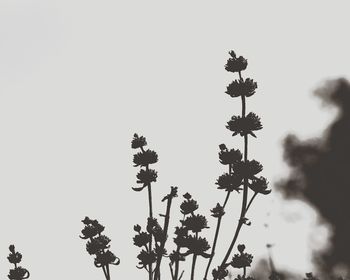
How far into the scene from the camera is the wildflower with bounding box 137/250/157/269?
427 cm

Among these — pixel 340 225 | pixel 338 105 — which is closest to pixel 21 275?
pixel 340 225

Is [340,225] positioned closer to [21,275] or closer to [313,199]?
[313,199]

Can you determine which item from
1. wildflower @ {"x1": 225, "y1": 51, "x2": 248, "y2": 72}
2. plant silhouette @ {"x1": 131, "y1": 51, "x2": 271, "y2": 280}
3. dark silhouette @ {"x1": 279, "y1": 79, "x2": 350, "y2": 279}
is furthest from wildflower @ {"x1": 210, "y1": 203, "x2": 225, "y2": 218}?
dark silhouette @ {"x1": 279, "y1": 79, "x2": 350, "y2": 279}

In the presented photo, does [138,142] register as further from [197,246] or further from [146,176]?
[197,246]

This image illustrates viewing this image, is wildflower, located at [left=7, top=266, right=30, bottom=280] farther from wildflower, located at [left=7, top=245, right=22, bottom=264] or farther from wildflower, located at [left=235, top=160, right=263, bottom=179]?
wildflower, located at [left=235, top=160, right=263, bottom=179]

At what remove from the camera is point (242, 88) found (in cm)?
472

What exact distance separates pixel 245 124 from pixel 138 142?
1303 millimetres

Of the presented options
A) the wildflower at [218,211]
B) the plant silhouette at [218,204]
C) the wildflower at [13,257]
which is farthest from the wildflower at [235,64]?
the wildflower at [13,257]

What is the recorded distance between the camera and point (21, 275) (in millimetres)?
4117

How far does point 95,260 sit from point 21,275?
624 mm

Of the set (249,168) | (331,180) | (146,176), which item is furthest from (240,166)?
(331,180)

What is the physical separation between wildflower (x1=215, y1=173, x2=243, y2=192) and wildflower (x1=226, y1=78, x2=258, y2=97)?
78cm

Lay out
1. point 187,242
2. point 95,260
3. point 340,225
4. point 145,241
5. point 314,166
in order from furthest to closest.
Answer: point 314,166, point 340,225, point 145,241, point 95,260, point 187,242

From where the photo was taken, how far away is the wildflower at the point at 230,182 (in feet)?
13.9
